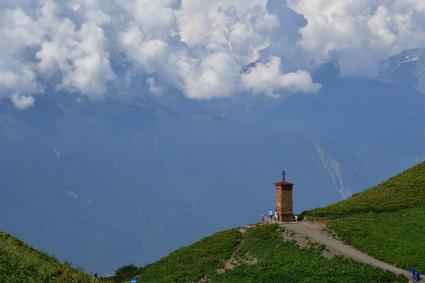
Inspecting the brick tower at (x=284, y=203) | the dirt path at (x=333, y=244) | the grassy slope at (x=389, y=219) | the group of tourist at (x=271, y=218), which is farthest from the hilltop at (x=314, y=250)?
the group of tourist at (x=271, y=218)

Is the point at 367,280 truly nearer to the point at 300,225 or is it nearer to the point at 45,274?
the point at 300,225

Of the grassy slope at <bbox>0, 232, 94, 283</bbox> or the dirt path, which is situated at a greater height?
the dirt path

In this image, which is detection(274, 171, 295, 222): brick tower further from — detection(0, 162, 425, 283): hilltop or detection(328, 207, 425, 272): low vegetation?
detection(328, 207, 425, 272): low vegetation

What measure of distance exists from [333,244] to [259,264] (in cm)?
549

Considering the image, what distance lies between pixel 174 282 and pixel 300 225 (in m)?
11.8

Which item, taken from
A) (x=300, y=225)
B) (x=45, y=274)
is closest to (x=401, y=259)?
(x=300, y=225)

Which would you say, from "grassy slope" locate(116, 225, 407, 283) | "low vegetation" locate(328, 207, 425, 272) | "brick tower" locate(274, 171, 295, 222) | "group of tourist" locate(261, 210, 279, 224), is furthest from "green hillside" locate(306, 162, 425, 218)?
"grassy slope" locate(116, 225, 407, 283)

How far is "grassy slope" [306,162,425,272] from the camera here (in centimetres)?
3875

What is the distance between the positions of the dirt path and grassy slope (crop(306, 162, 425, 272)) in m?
0.56

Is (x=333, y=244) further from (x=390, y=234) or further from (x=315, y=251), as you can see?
(x=390, y=234)

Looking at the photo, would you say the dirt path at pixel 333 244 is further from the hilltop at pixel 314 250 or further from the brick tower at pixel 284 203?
the brick tower at pixel 284 203

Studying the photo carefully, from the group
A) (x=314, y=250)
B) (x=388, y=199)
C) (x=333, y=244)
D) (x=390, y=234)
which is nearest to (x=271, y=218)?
(x=388, y=199)

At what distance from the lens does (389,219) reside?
47750 mm

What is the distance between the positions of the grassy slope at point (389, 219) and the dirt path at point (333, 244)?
0.56 meters
